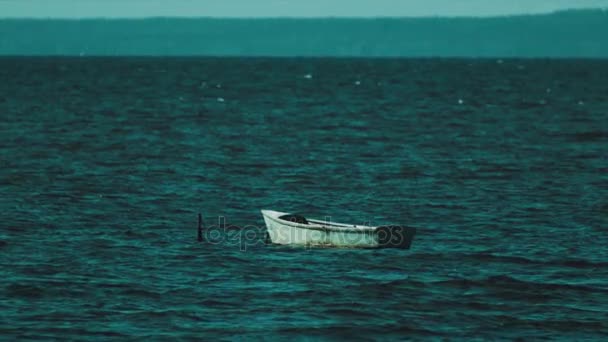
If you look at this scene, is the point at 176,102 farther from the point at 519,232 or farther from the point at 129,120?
the point at 519,232

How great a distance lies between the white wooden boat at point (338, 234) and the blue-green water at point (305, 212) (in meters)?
0.42

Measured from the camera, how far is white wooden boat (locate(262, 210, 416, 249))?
115ft

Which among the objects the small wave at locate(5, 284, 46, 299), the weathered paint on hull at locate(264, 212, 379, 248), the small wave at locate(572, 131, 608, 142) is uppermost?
the small wave at locate(572, 131, 608, 142)

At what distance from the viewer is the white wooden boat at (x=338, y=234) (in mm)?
35125

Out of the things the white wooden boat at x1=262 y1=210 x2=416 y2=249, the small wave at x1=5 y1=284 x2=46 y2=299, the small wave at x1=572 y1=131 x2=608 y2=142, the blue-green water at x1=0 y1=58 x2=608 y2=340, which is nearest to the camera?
the blue-green water at x1=0 y1=58 x2=608 y2=340

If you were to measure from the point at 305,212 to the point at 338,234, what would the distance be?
859 cm

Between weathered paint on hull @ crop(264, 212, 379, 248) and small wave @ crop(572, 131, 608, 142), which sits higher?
small wave @ crop(572, 131, 608, 142)

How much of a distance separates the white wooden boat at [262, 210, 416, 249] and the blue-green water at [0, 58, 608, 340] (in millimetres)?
423

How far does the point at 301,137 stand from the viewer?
2970 inches
